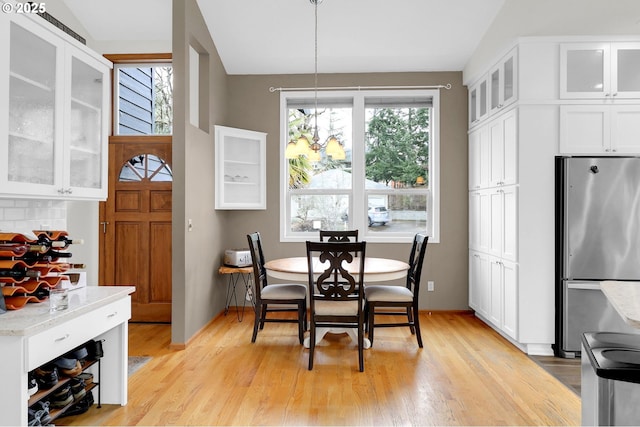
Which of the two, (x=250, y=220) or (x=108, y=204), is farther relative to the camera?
(x=250, y=220)

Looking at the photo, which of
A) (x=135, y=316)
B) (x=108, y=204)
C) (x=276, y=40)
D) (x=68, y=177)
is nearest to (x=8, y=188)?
(x=68, y=177)

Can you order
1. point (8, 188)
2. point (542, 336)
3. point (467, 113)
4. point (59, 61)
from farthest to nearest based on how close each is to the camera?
point (467, 113)
point (542, 336)
point (59, 61)
point (8, 188)

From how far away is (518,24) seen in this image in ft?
11.8

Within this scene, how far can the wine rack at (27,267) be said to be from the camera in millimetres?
1942

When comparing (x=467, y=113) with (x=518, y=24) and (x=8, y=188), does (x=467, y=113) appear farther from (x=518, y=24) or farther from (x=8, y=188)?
(x=8, y=188)

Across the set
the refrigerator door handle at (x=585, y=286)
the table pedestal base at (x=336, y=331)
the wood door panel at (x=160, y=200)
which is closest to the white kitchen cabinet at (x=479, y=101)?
the refrigerator door handle at (x=585, y=286)

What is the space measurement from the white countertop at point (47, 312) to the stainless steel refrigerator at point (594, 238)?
132 inches

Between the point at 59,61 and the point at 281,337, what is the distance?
2.83 meters

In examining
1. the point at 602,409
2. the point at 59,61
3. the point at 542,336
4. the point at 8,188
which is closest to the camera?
the point at 602,409

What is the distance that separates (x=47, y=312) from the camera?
191 centimetres

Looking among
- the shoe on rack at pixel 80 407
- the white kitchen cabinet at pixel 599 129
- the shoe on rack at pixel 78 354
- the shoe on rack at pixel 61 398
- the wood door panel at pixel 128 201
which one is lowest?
the shoe on rack at pixel 80 407

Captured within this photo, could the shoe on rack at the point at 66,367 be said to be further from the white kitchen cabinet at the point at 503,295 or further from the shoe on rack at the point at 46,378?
the white kitchen cabinet at the point at 503,295

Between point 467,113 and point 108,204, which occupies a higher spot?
point 467,113

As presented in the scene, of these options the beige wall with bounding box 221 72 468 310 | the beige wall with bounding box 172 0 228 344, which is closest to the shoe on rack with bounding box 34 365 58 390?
the beige wall with bounding box 172 0 228 344
